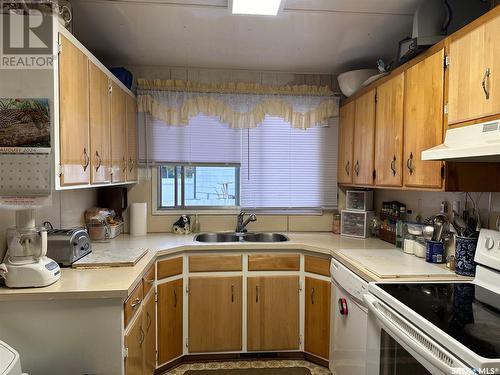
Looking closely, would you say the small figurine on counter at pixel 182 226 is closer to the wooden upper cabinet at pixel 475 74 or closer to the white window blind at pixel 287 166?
the white window blind at pixel 287 166

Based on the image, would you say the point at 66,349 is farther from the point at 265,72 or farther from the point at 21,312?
the point at 265,72

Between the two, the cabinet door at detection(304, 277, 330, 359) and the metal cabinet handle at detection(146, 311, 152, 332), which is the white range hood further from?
the metal cabinet handle at detection(146, 311, 152, 332)

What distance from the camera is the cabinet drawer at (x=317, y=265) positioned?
2420 mm

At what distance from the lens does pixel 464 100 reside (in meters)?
1.51

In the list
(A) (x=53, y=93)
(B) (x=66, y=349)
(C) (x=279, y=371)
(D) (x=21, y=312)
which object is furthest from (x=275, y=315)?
(A) (x=53, y=93)

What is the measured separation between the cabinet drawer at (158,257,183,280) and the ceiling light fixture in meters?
1.70

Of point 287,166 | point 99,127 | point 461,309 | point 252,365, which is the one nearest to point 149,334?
point 252,365

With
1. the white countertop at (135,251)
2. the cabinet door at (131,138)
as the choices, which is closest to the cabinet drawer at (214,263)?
the white countertop at (135,251)

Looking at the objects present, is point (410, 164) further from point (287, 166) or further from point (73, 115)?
point (73, 115)

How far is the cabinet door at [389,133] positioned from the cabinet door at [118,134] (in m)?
1.88

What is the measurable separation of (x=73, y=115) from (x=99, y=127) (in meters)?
0.41

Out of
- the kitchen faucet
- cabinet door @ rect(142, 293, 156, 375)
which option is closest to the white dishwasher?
the kitchen faucet

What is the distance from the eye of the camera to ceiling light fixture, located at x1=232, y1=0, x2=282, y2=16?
1.85 metres

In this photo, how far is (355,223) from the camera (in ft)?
9.53
